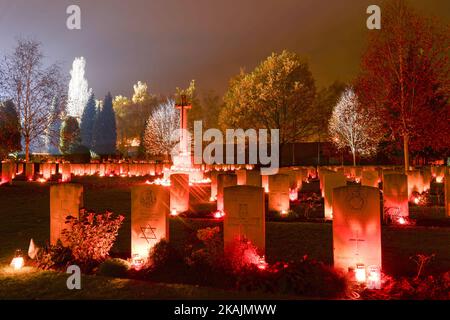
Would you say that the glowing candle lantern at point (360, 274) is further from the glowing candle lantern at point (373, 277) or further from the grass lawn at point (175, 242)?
the grass lawn at point (175, 242)

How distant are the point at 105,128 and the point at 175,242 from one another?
72.3 m

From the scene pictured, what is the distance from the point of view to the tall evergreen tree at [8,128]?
3128 cm

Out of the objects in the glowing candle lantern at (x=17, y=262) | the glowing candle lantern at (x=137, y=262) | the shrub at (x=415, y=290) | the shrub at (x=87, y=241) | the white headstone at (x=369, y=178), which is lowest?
the shrub at (x=415, y=290)

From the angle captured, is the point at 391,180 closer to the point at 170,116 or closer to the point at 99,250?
the point at 99,250

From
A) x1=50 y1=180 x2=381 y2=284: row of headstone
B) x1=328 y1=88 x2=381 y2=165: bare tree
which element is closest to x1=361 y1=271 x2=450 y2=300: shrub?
x1=50 y1=180 x2=381 y2=284: row of headstone

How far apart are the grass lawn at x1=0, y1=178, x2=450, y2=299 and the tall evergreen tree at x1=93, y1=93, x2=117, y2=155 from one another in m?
63.2

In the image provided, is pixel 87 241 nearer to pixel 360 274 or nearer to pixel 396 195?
pixel 360 274

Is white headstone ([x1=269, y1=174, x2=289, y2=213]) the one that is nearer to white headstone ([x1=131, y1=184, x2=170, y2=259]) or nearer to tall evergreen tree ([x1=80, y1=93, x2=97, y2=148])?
white headstone ([x1=131, y1=184, x2=170, y2=259])

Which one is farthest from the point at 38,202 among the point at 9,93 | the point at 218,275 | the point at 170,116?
the point at 170,116

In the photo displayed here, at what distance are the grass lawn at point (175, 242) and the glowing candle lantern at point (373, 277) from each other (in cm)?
→ 68

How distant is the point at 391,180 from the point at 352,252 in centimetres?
674

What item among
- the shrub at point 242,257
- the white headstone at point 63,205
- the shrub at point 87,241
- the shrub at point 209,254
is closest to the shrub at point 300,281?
the shrub at point 242,257

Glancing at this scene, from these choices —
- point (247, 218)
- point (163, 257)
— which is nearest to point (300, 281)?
point (247, 218)

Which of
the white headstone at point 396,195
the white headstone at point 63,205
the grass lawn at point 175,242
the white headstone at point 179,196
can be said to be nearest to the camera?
the grass lawn at point 175,242
